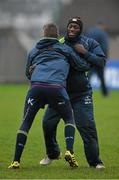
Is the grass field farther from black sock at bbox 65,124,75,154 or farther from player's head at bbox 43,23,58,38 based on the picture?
player's head at bbox 43,23,58,38

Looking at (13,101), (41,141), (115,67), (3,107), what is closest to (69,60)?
(41,141)

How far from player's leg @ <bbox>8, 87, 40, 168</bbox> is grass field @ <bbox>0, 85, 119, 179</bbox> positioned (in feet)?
0.59

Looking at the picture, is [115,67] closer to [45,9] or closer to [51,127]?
[45,9]

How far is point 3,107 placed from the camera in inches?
869

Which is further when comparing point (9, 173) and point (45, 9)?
point (45, 9)

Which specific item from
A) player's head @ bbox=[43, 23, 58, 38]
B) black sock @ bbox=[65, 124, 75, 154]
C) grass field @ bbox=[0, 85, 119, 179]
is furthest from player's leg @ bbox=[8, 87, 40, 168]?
player's head @ bbox=[43, 23, 58, 38]

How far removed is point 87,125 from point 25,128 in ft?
2.99

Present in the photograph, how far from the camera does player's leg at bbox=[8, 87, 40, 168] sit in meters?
11.0

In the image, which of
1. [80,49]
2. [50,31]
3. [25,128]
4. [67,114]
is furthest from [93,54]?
[25,128]

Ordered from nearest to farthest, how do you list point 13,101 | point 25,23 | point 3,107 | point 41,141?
point 41,141 < point 3,107 < point 13,101 < point 25,23

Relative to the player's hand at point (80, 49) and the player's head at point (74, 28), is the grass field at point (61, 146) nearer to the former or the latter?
the player's hand at point (80, 49)

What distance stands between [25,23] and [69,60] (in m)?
26.7

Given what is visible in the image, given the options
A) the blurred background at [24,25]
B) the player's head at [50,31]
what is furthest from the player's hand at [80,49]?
the blurred background at [24,25]

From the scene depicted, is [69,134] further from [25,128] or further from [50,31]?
[50,31]
